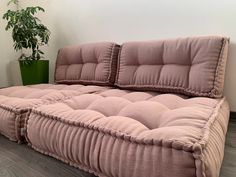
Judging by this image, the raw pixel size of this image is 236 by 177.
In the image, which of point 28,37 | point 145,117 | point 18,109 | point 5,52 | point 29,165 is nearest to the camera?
point 145,117

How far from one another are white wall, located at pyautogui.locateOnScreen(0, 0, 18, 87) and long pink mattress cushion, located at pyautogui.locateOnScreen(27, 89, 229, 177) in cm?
186

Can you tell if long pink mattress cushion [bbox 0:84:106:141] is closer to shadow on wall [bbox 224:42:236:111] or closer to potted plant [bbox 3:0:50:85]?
potted plant [bbox 3:0:50:85]

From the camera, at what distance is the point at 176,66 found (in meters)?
1.52

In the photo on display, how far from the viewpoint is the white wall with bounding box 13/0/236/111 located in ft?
5.18

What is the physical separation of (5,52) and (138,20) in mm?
1725

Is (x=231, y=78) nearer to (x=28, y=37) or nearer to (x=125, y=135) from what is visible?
(x=125, y=135)

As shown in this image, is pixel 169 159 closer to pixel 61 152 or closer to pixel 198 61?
pixel 61 152

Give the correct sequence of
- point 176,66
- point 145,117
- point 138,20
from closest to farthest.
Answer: point 145,117, point 176,66, point 138,20

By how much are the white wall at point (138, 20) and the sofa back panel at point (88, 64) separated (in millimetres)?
243

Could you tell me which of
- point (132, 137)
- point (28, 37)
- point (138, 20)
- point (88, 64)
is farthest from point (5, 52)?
point (132, 137)

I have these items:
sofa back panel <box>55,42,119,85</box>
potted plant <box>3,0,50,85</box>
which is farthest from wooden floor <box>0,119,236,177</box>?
potted plant <box>3,0,50,85</box>

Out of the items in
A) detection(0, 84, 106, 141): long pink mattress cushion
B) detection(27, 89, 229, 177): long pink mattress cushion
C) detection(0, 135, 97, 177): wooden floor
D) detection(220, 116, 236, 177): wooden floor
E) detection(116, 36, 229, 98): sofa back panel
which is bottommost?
detection(0, 135, 97, 177): wooden floor

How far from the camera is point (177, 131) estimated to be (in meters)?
0.75

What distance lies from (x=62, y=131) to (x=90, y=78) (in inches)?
38.1
